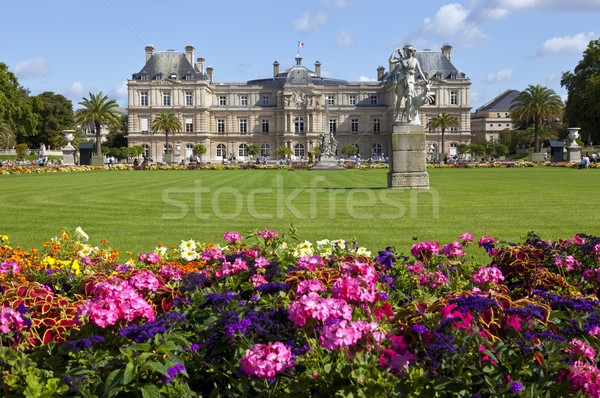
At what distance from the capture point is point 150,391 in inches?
97.6

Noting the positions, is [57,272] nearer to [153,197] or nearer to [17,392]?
[17,392]

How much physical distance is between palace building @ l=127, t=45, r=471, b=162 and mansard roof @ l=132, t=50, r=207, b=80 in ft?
0.53

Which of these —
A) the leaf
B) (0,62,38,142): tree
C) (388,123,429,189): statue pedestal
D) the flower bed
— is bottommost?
the leaf

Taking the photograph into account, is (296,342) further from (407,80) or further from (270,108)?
(270,108)

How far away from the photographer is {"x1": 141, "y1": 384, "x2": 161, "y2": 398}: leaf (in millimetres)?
2447

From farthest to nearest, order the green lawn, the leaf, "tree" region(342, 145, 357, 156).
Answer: "tree" region(342, 145, 357, 156) < the green lawn < the leaf

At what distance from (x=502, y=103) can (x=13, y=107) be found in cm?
10926

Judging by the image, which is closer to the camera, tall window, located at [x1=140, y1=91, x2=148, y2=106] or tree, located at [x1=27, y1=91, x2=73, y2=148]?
tree, located at [x1=27, y1=91, x2=73, y2=148]

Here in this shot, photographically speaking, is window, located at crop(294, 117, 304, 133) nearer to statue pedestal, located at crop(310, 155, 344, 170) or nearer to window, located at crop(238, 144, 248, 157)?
window, located at crop(238, 144, 248, 157)

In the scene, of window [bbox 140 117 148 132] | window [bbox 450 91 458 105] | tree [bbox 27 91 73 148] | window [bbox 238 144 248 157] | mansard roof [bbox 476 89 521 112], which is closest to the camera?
tree [bbox 27 91 73 148]

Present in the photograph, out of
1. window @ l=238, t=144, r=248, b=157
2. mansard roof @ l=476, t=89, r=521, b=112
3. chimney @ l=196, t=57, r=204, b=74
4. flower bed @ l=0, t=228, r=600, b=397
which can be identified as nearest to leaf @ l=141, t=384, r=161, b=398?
flower bed @ l=0, t=228, r=600, b=397

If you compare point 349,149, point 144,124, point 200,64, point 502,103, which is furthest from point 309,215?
point 502,103

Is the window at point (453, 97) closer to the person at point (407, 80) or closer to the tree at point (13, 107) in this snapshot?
the tree at point (13, 107)

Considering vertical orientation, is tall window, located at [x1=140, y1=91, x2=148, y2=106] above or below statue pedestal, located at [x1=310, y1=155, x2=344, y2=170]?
above
